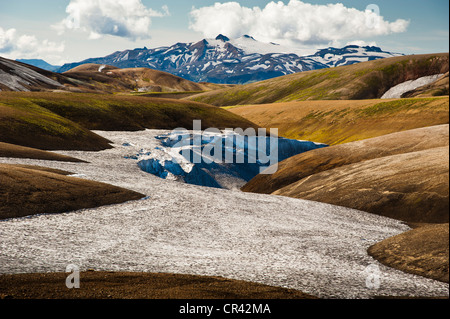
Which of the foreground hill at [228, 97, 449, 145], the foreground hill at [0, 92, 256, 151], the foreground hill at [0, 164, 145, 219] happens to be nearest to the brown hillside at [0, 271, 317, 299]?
the foreground hill at [0, 164, 145, 219]

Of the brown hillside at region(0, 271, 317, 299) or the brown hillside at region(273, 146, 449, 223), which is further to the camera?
the brown hillside at region(273, 146, 449, 223)

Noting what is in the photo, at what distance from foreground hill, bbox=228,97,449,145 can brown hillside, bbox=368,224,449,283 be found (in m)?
91.8

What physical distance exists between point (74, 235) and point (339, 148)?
68808 mm

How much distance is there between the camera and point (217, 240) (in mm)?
40844

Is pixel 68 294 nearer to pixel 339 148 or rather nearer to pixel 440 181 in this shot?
pixel 440 181

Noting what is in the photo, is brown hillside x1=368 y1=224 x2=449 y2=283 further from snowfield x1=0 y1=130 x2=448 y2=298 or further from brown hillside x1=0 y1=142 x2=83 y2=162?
brown hillside x1=0 y1=142 x2=83 y2=162

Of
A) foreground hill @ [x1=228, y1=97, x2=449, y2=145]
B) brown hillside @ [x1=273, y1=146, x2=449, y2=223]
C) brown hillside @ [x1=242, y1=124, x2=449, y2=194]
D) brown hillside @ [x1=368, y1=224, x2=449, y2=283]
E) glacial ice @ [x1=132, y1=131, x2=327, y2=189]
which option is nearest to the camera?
brown hillside @ [x1=368, y1=224, x2=449, y2=283]

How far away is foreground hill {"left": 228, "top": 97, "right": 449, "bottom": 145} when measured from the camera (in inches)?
5089

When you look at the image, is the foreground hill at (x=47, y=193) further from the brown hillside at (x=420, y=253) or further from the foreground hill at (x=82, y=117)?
the foreground hill at (x=82, y=117)

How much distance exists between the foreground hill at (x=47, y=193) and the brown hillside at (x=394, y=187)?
115 ft

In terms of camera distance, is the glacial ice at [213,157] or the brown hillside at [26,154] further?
the glacial ice at [213,157]

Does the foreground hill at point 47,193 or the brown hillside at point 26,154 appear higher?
the brown hillside at point 26,154

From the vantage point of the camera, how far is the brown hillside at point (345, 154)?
76119 mm

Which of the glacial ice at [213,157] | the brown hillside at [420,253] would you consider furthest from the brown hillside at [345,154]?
the brown hillside at [420,253]
